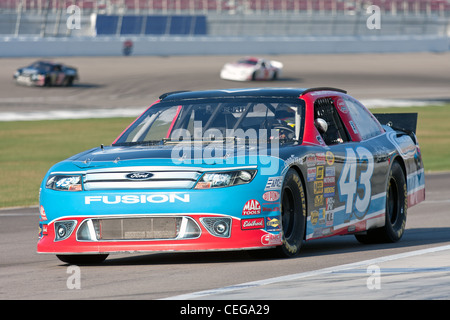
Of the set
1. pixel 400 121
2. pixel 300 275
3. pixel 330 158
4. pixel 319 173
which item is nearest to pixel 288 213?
pixel 319 173

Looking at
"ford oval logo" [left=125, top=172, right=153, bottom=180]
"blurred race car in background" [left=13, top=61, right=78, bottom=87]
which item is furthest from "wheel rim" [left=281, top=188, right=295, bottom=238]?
"blurred race car in background" [left=13, top=61, right=78, bottom=87]

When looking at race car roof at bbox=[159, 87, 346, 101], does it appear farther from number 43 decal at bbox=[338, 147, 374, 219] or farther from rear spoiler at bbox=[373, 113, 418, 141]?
rear spoiler at bbox=[373, 113, 418, 141]

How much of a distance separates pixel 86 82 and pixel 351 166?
44058mm

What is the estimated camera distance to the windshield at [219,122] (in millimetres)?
8391

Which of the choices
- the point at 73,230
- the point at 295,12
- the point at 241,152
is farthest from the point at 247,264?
the point at 295,12

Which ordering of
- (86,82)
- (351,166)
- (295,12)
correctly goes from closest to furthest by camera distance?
(351,166)
(86,82)
(295,12)

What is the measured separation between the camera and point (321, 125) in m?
8.53

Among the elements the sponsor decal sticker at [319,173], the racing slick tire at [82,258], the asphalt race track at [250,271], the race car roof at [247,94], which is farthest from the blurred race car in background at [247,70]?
the racing slick tire at [82,258]

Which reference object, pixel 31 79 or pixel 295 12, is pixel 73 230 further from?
pixel 295 12

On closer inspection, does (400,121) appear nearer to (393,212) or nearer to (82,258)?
(393,212)

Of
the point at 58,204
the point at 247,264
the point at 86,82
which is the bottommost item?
the point at 86,82

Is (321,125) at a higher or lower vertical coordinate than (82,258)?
higher

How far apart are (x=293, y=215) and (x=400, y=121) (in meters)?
3.30
